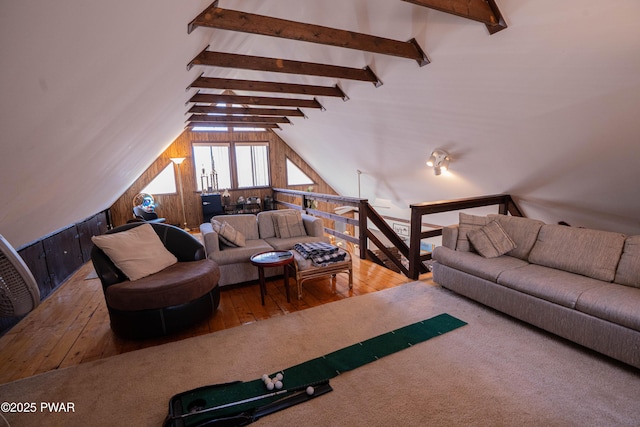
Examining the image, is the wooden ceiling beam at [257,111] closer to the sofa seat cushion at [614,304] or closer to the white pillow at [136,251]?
the white pillow at [136,251]

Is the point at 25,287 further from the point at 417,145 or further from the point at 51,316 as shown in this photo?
the point at 417,145

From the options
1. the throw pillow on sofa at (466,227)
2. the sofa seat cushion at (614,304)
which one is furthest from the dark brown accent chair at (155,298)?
the sofa seat cushion at (614,304)

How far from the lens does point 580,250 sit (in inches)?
103

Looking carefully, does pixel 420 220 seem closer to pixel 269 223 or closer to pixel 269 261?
pixel 269 261

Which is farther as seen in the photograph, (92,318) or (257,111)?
(257,111)

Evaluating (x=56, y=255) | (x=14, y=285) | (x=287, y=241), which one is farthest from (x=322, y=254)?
(x=56, y=255)

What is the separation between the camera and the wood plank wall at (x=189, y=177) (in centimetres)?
699

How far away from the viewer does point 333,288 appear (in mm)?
3395

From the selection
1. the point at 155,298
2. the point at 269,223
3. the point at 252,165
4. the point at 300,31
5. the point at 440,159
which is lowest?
the point at 155,298

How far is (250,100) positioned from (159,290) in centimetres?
349

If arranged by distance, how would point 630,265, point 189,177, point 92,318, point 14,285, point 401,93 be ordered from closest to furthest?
point 14,285 < point 630,265 < point 92,318 < point 401,93 < point 189,177

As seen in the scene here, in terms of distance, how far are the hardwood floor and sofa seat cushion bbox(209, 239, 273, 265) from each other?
375 mm

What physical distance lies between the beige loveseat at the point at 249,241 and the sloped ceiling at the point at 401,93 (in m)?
1.47

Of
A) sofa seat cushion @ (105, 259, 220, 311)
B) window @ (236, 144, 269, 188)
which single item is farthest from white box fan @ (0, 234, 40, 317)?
window @ (236, 144, 269, 188)
